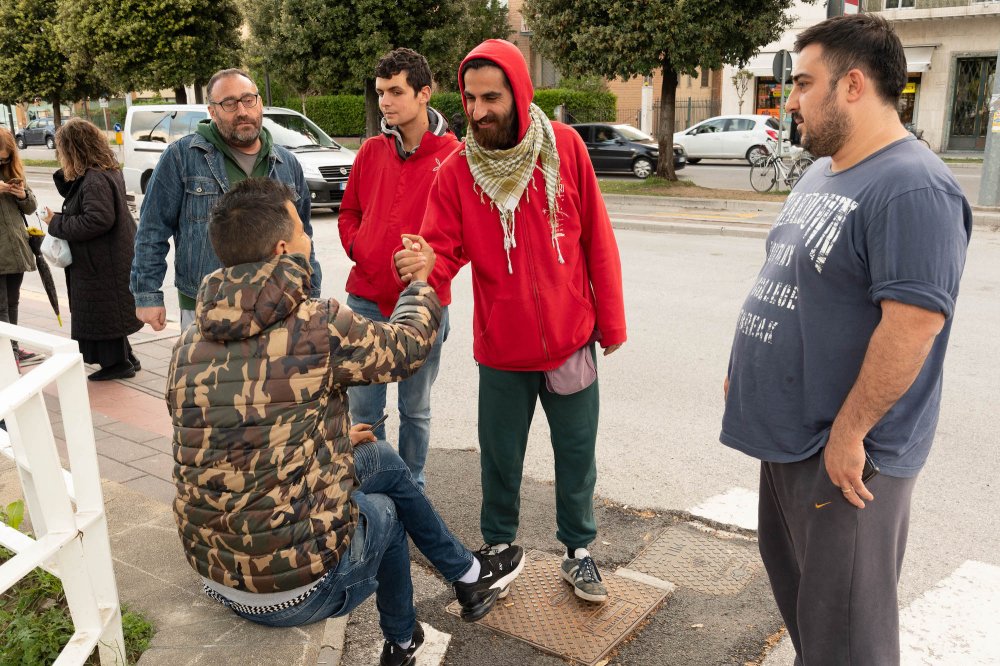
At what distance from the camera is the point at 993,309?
7586 mm

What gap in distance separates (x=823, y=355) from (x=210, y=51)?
25.7m

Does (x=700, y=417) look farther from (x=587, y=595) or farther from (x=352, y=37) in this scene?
(x=352, y=37)

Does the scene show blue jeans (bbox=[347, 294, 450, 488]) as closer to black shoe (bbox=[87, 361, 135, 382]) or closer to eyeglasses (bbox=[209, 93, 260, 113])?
eyeglasses (bbox=[209, 93, 260, 113])

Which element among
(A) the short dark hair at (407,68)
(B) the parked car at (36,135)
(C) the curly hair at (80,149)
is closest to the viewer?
(A) the short dark hair at (407,68)

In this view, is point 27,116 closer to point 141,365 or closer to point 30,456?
point 141,365

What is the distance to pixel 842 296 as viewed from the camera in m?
2.15

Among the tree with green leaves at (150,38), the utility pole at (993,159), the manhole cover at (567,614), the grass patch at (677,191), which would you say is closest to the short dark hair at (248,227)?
the manhole cover at (567,614)

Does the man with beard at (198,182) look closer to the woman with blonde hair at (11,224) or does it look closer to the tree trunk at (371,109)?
the woman with blonde hair at (11,224)

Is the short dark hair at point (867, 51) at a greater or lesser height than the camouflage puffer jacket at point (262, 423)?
greater

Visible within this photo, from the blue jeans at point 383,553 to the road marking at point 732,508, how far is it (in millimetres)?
1471

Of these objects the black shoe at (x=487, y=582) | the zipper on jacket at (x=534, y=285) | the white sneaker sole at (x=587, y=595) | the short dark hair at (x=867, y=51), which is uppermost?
the short dark hair at (x=867, y=51)

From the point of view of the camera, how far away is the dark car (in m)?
23.1

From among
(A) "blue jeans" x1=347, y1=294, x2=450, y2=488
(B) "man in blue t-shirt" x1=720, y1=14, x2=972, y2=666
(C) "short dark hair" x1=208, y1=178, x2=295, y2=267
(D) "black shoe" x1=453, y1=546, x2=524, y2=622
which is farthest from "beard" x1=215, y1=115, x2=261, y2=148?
(B) "man in blue t-shirt" x1=720, y1=14, x2=972, y2=666

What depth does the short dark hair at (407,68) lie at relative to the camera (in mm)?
3719
